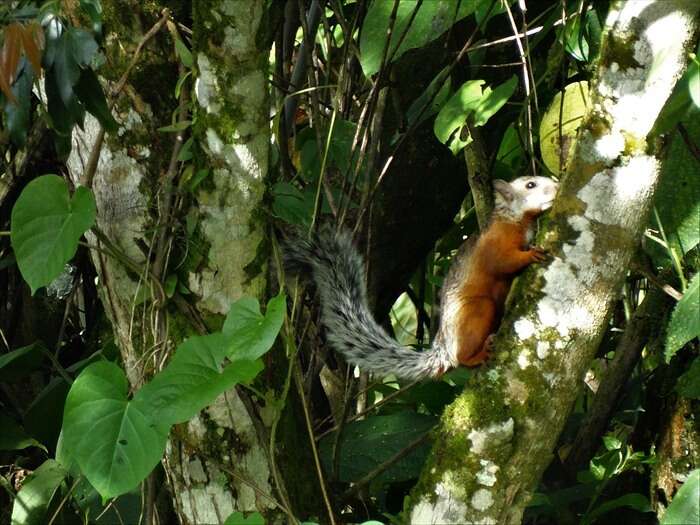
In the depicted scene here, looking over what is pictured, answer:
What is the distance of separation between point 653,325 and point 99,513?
168 centimetres

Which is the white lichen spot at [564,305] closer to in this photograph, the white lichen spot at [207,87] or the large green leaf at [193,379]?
the large green leaf at [193,379]

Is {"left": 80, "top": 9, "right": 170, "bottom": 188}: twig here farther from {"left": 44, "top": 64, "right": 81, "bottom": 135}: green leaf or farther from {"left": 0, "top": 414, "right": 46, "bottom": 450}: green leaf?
{"left": 0, "top": 414, "right": 46, "bottom": 450}: green leaf

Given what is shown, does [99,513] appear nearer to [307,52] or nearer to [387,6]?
[307,52]

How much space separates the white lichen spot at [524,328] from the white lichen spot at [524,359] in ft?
0.09

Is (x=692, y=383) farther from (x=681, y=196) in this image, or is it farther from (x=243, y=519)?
(x=243, y=519)

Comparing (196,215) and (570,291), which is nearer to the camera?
(570,291)

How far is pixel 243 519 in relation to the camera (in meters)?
2.01

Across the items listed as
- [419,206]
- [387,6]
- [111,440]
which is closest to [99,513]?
[111,440]

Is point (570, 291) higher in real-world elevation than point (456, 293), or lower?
higher

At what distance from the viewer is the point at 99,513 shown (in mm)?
2754

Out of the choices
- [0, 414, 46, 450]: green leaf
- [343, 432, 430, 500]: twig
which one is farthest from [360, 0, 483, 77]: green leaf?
[0, 414, 46, 450]: green leaf

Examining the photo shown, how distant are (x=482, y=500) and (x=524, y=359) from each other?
0.28m

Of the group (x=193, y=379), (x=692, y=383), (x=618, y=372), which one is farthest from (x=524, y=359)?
(x=618, y=372)

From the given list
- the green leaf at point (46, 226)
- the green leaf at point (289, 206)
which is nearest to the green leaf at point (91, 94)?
the green leaf at point (46, 226)
